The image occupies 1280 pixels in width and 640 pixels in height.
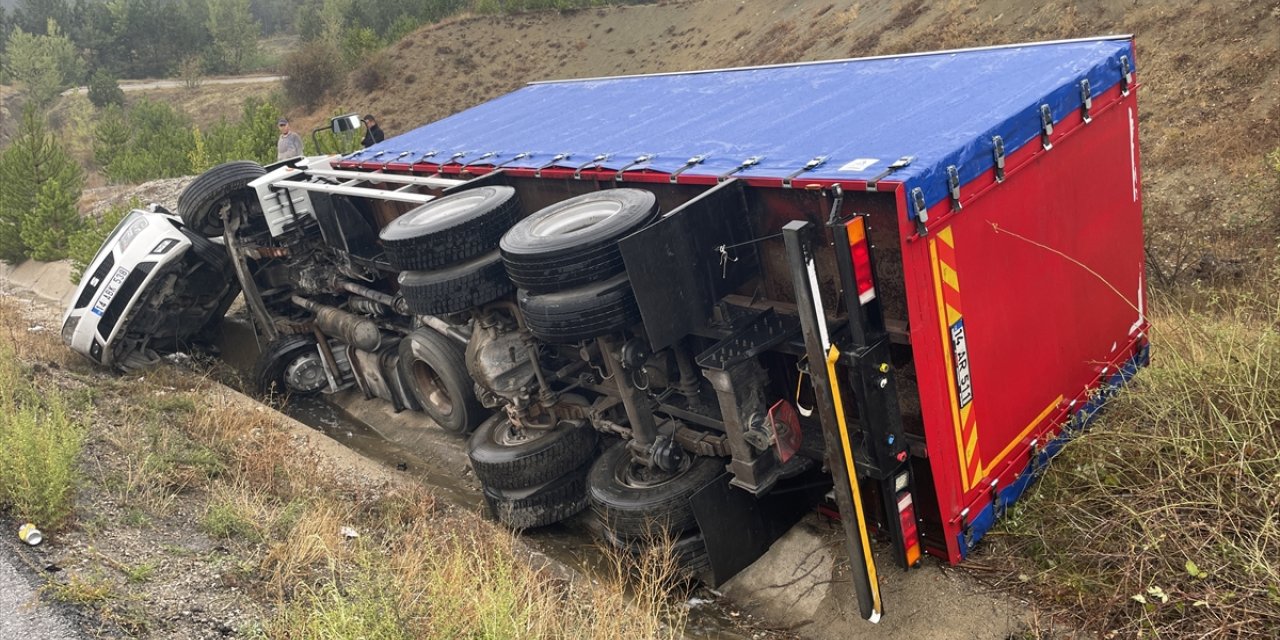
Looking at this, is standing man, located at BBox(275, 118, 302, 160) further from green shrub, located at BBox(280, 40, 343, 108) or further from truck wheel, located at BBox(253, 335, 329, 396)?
green shrub, located at BBox(280, 40, 343, 108)

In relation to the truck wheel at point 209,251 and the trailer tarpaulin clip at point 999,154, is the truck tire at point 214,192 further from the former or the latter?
the trailer tarpaulin clip at point 999,154

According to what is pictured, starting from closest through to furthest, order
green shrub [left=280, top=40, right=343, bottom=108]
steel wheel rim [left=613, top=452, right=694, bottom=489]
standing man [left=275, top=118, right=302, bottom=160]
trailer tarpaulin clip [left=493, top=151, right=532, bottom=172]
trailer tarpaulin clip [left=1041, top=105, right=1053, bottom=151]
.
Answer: trailer tarpaulin clip [left=1041, top=105, right=1053, bottom=151], steel wheel rim [left=613, top=452, right=694, bottom=489], trailer tarpaulin clip [left=493, top=151, right=532, bottom=172], standing man [left=275, top=118, right=302, bottom=160], green shrub [left=280, top=40, right=343, bottom=108]

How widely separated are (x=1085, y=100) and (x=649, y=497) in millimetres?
3043

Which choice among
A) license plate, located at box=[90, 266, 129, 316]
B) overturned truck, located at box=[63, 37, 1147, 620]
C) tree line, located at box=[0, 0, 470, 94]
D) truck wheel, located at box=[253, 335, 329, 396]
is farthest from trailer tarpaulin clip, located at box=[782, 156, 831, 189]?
tree line, located at box=[0, 0, 470, 94]

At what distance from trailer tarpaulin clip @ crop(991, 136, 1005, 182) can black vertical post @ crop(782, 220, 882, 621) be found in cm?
96

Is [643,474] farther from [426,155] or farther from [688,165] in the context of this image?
[426,155]

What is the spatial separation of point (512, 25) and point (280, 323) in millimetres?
28058

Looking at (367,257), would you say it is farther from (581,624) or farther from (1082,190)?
(1082,190)

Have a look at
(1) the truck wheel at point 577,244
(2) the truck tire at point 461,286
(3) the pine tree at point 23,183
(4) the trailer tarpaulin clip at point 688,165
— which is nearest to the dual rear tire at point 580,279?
(1) the truck wheel at point 577,244

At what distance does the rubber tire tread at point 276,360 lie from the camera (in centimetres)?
936

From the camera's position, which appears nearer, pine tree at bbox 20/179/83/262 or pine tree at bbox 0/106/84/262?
pine tree at bbox 20/179/83/262

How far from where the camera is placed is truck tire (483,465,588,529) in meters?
6.21

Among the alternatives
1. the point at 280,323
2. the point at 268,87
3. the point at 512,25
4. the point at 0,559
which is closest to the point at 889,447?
the point at 0,559

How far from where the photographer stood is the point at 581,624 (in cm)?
433
